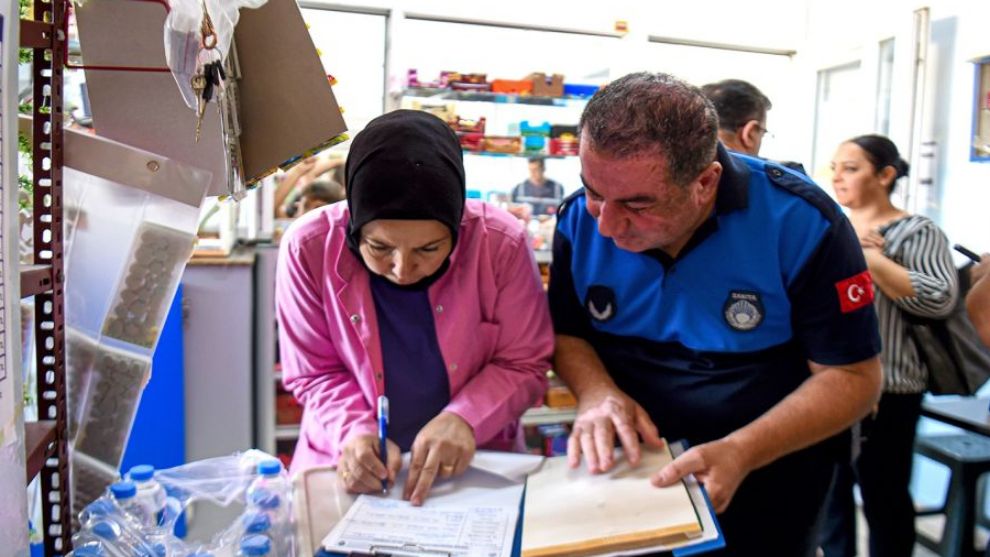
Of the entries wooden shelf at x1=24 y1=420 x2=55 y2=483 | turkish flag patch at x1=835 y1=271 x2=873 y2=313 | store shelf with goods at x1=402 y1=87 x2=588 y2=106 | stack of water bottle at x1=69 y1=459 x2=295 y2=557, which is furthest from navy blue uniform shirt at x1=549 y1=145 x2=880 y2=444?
store shelf with goods at x1=402 y1=87 x2=588 y2=106

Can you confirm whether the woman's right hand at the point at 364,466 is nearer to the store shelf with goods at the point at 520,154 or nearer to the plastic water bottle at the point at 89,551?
the plastic water bottle at the point at 89,551

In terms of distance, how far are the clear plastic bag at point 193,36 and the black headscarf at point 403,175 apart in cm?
38

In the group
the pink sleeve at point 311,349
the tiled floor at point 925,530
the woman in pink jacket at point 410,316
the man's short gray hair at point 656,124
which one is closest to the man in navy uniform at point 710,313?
the man's short gray hair at point 656,124

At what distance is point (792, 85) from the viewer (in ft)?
16.8

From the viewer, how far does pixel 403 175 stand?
4.35ft

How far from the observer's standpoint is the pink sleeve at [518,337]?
148cm

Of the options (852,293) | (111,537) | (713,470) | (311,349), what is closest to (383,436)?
(311,349)

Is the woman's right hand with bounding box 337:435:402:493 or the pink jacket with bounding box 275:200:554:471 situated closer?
the woman's right hand with bounding box 337:435:402:493

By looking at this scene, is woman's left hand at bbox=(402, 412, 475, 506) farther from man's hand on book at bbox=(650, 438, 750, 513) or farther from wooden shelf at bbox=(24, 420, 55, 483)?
wooden shelf at bbox=(24, 420, 55, 483)

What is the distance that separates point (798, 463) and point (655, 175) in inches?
26.6

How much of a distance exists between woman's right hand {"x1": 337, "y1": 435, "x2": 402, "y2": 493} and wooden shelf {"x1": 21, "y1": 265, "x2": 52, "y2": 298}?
1.76 feet

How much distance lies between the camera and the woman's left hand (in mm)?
1236

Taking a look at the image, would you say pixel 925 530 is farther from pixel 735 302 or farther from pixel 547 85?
pixel 735 302

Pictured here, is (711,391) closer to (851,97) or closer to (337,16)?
(337,16)
